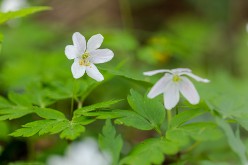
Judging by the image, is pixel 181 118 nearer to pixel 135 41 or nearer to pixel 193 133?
pixel 193 133

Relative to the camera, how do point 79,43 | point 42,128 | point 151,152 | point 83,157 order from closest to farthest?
point 151,152 → point 42,128 → point 79,43 → point 83,157

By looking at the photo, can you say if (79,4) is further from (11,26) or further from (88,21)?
(11,26)

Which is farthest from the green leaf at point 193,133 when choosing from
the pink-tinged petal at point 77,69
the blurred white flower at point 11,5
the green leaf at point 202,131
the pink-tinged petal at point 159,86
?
the blurred white flower at point 11,5

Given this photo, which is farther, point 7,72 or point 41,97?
point 7,72

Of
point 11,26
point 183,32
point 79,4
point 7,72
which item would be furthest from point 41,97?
point 79,4

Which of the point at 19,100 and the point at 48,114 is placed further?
the point at 19,100

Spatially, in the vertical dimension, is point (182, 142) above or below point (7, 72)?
below

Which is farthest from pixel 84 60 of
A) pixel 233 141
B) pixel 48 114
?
pixel 233 141
